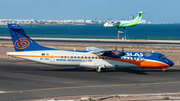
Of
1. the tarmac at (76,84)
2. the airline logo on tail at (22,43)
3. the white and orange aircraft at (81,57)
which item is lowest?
the tarmac at (76,84)

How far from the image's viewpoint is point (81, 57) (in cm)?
3400

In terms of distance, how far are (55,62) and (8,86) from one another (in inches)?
378

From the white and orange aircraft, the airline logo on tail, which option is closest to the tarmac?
the white and orange aircraft

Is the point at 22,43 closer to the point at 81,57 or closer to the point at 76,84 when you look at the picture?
the point at 81,57

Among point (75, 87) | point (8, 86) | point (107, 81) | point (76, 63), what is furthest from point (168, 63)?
point (8, 86)

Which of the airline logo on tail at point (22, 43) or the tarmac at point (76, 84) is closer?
the tarmac at point (76, 84)

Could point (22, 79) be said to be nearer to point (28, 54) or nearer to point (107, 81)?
point (28, 54)

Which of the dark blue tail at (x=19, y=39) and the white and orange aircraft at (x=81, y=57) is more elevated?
the dark blue tail at (x=19, y=39)

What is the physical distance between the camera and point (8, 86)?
2511cm

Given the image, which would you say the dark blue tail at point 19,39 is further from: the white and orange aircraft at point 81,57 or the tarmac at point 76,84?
the tarmac at point 76,84

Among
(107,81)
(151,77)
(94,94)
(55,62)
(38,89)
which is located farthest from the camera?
(55,62)

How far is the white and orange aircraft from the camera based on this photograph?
33.3 m

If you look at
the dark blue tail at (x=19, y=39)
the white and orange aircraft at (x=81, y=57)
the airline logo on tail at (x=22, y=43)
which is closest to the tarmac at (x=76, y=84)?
the white and orange aircraft at (x=81, y=57)

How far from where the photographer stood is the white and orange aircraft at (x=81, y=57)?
33.3 m
